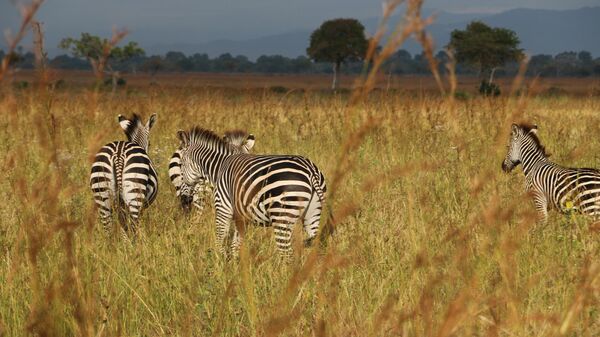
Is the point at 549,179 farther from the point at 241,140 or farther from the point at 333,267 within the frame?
the point at 333,267

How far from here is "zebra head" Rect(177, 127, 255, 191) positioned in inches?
238

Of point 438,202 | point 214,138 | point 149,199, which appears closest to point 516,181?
point 438,202

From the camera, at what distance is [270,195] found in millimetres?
4730

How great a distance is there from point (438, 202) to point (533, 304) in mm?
2568

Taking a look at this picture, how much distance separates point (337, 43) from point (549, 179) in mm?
86240

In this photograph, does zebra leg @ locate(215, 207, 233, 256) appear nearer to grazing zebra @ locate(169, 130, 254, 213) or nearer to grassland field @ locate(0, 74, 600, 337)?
grassland field @ locate(0, 74, 600, 337)

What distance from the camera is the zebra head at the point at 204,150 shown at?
603cm

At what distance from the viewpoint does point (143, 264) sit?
159 inches

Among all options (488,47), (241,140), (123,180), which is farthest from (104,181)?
(488,47)

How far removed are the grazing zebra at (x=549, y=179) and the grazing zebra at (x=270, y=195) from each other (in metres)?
1.70

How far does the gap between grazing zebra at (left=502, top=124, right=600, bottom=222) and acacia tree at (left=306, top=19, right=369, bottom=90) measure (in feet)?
274

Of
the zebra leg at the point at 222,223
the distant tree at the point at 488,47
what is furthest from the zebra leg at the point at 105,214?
the distant tree at the point at 488,47

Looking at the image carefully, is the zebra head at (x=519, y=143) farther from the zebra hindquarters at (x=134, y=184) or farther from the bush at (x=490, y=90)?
the zebra hindquarters at (x=134, y=184)

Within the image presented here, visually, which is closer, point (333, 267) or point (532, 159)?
point (333, 267)
